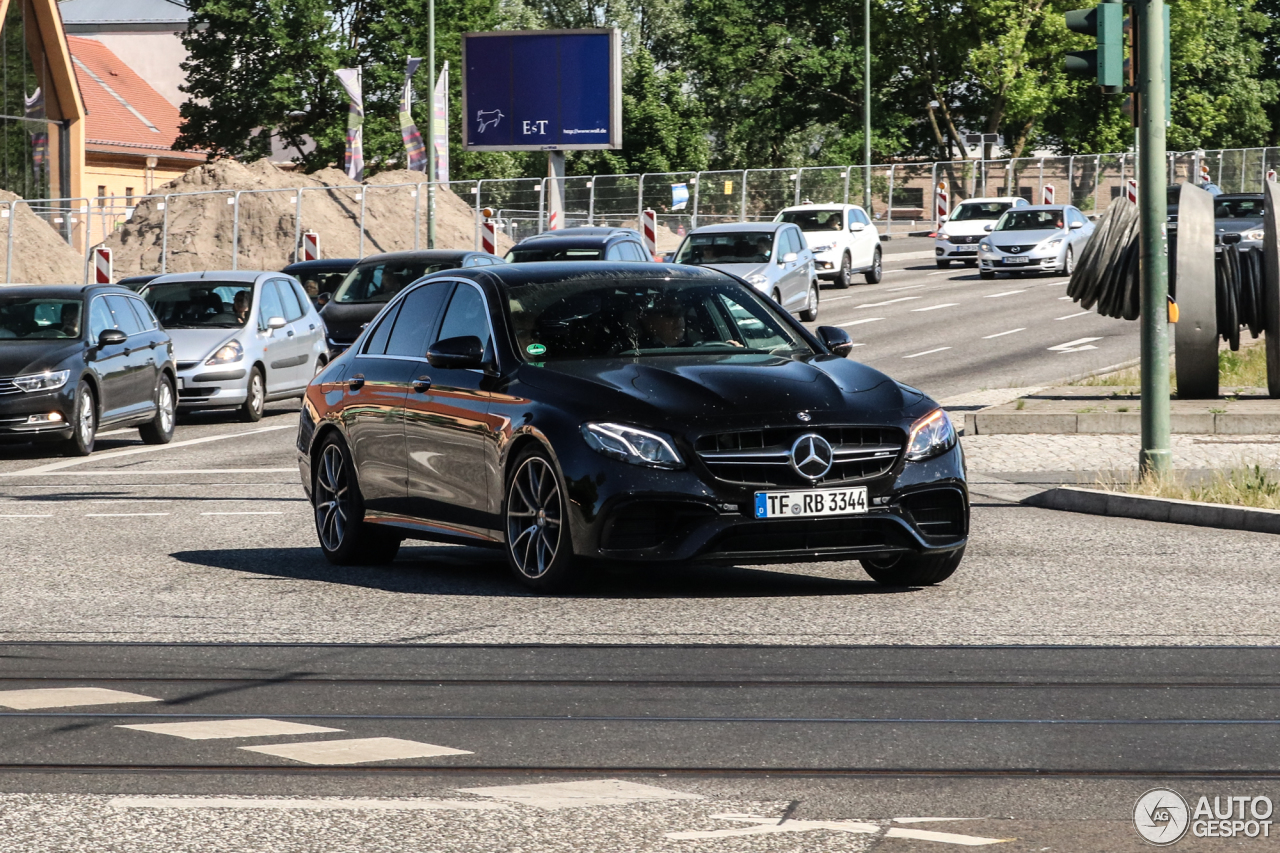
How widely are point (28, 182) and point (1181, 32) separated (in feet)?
142

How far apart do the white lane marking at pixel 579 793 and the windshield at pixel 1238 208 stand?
37.8 m

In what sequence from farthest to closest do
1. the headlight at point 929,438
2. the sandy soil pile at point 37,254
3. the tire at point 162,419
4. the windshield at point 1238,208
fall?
the sandy soil pile at point 37,254 → the windshield at point 1238,208 → the tire at point 162,419 → the headlight at point 929,438

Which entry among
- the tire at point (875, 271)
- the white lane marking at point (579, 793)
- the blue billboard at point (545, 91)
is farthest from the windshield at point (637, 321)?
the blue billboard at point (545, 91)

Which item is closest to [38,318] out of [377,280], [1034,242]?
[377,280]

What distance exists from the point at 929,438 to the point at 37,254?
3821 centimetres

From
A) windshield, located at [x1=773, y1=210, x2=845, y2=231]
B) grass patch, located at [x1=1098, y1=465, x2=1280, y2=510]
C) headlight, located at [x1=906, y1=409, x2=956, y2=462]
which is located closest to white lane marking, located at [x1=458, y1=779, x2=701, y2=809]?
headlight, located at [x1=906, y1=409, x2=956, y2=462]

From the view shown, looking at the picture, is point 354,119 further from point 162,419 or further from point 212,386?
point 162,419

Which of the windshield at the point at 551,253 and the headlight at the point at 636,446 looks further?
the windshield at the point at 551,253

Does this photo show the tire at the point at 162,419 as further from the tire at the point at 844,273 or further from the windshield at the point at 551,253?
the tire at the point at 844,273

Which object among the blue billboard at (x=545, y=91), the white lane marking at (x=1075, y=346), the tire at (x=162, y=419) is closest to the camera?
the tire at (x=162, y=419)

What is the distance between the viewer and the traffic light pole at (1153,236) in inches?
553

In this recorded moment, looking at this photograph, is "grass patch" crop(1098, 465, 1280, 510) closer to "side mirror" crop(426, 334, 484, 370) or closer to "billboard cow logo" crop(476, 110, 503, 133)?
"side mirror" crop(426, 334, 484, 370)

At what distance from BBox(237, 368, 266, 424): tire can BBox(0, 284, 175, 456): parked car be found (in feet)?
5.87

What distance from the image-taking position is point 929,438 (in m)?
9.63
